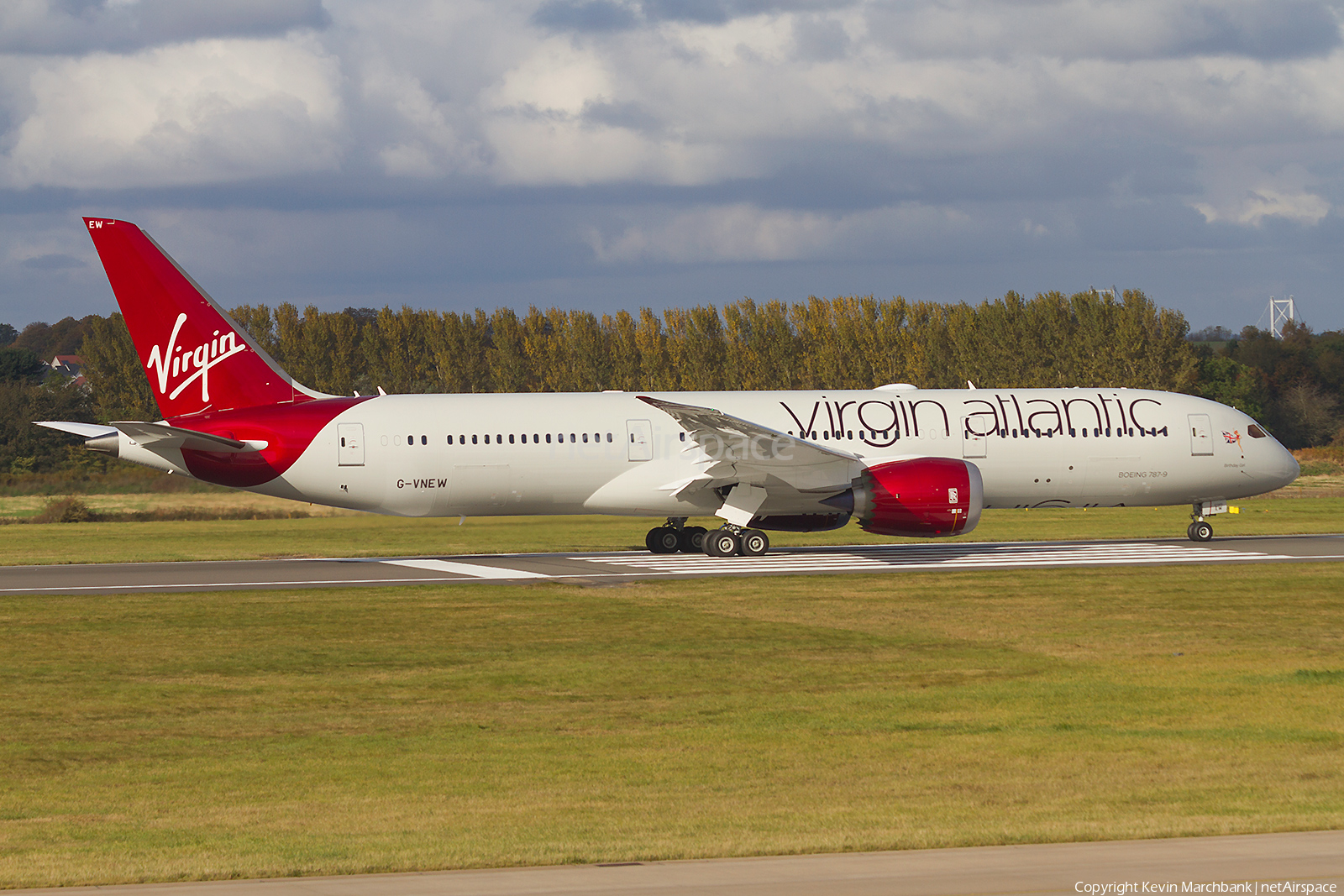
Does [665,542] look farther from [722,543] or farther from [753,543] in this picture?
[753,543]

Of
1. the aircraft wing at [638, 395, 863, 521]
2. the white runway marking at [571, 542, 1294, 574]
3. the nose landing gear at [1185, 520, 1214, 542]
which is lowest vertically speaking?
the white runway marking at [571, 542, 1294, 574]

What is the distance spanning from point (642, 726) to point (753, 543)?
65.6 feet

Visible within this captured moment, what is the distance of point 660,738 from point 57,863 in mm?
6543

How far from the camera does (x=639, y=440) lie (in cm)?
3531

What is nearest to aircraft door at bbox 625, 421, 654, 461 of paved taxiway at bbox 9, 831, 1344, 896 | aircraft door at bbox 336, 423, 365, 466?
aircraft door at bbox 336, 423, 365, 466

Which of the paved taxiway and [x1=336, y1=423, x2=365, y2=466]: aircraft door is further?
[x1=336, y1=423, x2=365, y2=466]: aircraft door

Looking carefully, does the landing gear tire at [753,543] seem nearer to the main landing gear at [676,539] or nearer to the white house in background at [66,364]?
the main landing gear at [676,539]

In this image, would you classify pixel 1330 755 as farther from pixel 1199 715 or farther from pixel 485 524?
pixel 485 524

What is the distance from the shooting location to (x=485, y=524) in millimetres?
50250

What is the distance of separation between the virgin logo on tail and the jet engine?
637 inches

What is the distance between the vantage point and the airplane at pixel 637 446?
33.6m

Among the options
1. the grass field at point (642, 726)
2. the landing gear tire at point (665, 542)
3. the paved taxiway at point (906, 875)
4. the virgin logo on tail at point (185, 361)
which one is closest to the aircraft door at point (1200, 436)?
the grass field at point (642, 726)

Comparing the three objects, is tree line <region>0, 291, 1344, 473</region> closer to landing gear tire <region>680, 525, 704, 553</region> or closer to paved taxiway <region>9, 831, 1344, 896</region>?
landing gear tire <region>680, 525, 704, 553</region>

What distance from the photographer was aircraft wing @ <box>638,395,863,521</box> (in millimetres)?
33312
